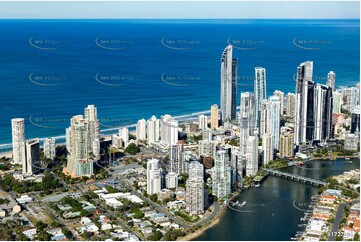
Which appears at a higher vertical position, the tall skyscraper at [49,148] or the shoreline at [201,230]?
the tall skyscraper at [49,148]

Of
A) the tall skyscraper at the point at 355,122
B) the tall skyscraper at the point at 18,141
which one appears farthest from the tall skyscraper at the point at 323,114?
the tall skyscraper at the point at 18,141

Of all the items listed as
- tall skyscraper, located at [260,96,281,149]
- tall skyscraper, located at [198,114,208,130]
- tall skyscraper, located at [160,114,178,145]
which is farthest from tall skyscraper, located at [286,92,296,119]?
tall skyscraper, located at [160,114,178,145]

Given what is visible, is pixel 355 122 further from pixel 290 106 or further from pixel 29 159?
pixel 29 159

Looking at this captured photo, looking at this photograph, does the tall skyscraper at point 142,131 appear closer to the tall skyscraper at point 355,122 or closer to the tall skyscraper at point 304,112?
the tall skyscraper at point 304,112

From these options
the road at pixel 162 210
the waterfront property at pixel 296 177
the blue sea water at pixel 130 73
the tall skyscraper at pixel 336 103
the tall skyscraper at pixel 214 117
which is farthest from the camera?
the blue sea water at pixel 130 73

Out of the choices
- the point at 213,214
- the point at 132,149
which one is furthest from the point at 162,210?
the point at 132,149

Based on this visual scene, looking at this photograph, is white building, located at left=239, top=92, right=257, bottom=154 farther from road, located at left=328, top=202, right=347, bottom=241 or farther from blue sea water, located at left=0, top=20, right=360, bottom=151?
road, located at left=328, top=202, right=347, bottom=241

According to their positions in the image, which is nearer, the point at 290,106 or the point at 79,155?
the point at 79,155
